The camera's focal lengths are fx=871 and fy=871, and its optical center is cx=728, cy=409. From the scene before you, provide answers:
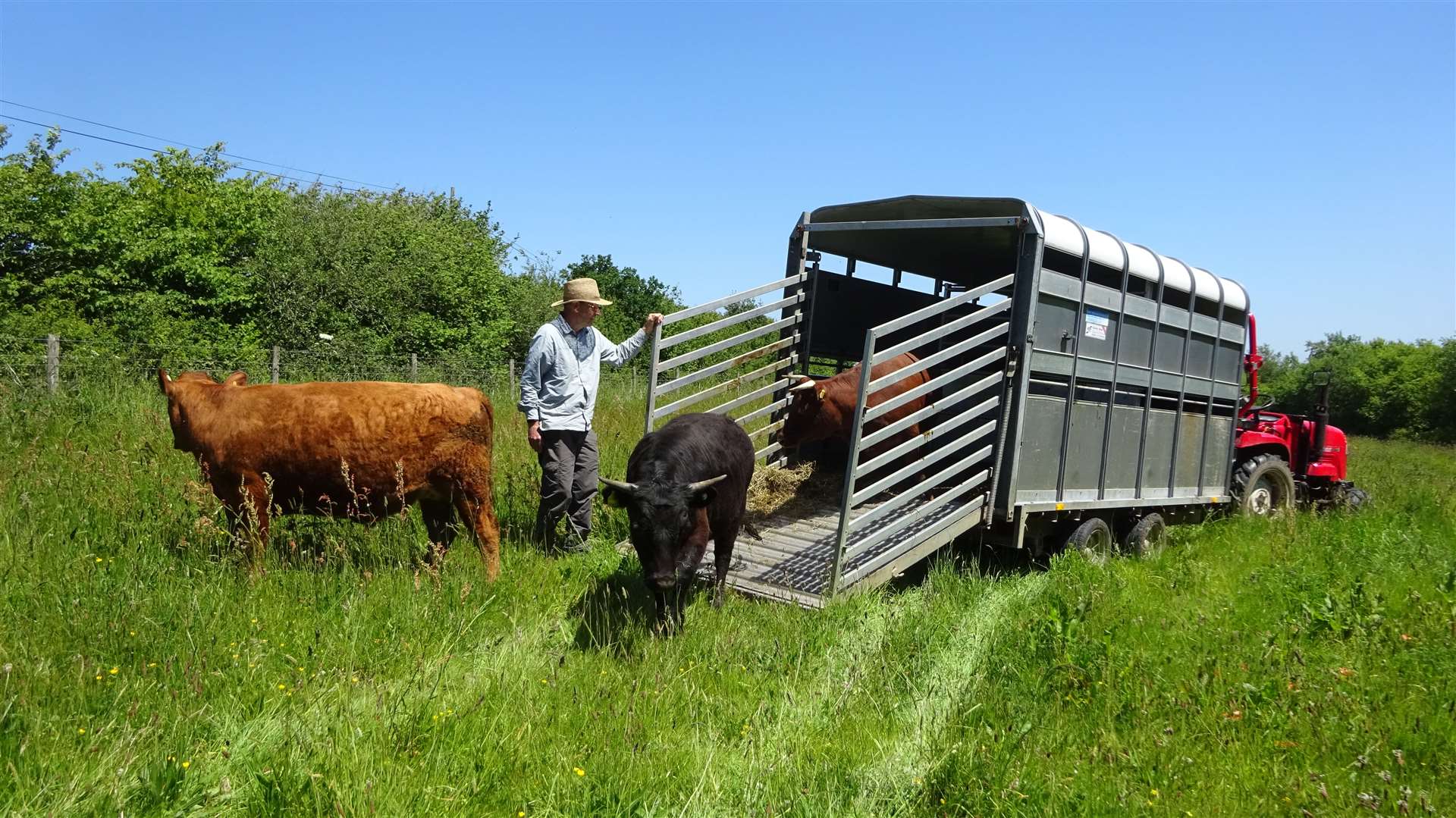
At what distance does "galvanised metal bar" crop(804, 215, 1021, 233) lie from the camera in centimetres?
664

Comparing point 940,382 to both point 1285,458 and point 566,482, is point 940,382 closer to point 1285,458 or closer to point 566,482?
point 566,482

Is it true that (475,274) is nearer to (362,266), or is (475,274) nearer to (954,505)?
(362,266)

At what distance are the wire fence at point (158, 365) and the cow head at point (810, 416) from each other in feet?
19.5

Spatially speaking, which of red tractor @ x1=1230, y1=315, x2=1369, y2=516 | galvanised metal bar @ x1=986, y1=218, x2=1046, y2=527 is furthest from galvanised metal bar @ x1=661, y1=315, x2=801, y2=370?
red tractor @ x1=1230, y1=315, x2=1369, y2=516

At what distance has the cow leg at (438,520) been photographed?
630 centimetres

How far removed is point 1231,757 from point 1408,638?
2.46m

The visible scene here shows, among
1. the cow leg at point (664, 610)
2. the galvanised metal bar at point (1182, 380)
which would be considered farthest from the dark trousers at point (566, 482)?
the galvanised metal bar at point (1182, 380)

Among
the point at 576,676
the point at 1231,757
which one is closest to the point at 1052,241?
the point at 1231,757

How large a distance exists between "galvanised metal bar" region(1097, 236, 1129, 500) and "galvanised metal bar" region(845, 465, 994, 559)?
4.52 feet

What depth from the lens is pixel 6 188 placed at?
2800cm

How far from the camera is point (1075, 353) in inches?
273

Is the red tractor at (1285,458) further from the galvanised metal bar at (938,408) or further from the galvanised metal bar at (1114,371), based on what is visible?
the galvanised metal bar at (938,408)

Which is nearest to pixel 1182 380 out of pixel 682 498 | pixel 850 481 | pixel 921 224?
pixel 921 224

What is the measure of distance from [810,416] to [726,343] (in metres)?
1.29
